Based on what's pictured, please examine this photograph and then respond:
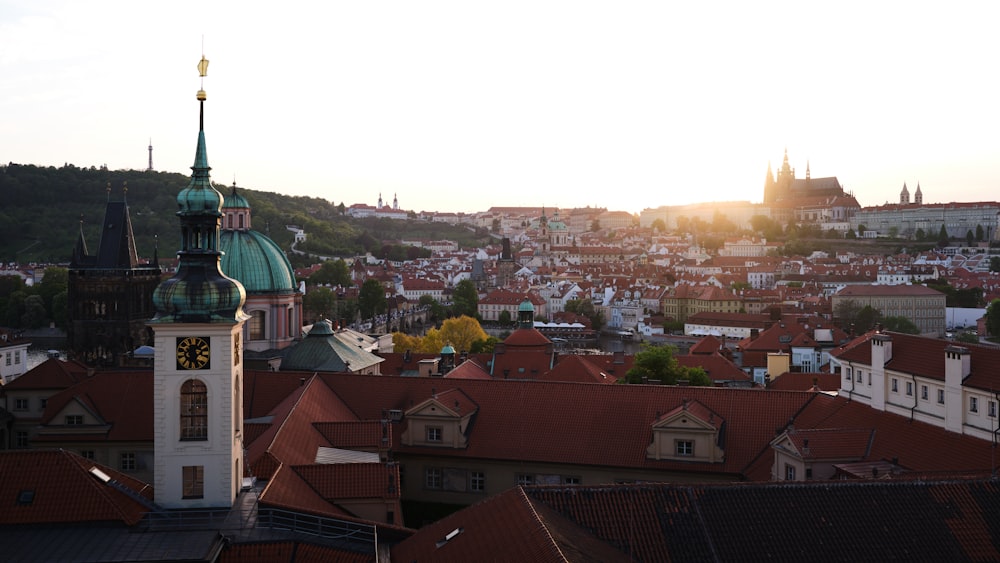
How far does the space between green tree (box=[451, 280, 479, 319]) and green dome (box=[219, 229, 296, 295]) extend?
58.4 metres

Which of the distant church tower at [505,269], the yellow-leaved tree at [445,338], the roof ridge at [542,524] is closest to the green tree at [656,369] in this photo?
the roof ridge at [542,524]

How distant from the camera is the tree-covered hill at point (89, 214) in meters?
110

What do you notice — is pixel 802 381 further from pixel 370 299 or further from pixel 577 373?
pixel 370 299

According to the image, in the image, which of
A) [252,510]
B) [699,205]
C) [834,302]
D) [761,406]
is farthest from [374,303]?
[699,205]

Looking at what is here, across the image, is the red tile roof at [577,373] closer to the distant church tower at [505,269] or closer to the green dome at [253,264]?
the green dome at [253,264]

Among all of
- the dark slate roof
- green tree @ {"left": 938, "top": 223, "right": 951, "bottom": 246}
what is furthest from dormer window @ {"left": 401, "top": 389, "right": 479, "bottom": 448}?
green tree @ {"left": 938, "top": 223, "right": 951, "bottom": 246}

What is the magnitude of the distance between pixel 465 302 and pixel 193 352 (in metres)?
79.0

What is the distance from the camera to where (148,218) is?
114750mm

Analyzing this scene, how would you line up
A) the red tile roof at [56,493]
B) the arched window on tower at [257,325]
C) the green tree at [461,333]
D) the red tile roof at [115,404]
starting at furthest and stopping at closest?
the green tree at [461,333] < the arched window on tower at [257,325] < the red tile roof at [115,404] < the red tile roof at [56,493]

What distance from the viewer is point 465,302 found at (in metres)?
94.8

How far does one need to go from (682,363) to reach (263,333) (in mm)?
17923

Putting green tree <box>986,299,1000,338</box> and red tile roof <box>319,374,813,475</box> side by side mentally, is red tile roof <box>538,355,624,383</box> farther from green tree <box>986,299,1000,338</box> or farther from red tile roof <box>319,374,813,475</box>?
green tree <box>986,299,1000,338</box>

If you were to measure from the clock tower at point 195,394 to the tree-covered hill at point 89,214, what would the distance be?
8341cm

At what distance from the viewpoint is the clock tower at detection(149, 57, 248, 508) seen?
612 inches
